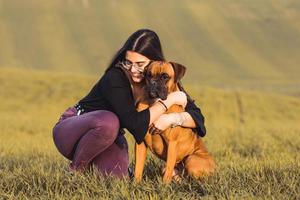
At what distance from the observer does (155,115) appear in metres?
4.55

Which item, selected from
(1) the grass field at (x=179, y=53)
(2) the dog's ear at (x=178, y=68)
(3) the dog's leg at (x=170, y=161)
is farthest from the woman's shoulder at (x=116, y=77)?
(1) the grass field at (x=179, y=53)

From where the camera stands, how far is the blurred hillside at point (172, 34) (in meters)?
123

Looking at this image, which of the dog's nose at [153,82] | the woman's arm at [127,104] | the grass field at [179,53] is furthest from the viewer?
the grass field at [179,53]

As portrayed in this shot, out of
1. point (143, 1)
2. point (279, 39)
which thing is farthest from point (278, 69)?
point (143, 1)

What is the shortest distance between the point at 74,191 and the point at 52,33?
135523 millimetres

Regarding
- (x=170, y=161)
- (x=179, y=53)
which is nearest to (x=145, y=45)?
(x=170, y=161)

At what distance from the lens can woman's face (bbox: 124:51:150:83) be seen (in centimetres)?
479

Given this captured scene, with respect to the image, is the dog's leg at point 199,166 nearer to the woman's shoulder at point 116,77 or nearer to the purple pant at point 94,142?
the purple pant at point 94,142

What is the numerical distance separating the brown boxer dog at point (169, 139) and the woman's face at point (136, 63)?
0.09 metres

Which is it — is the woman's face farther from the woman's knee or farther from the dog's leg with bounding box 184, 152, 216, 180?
the dog's leg with bounding box 184, 152, 216, 180

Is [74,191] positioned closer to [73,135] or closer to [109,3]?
[73,135]

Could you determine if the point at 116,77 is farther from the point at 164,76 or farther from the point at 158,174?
the point at 158,174

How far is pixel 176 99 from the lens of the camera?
4.62 meters

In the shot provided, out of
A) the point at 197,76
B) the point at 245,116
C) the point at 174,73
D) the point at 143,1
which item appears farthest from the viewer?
the point at 143,1
